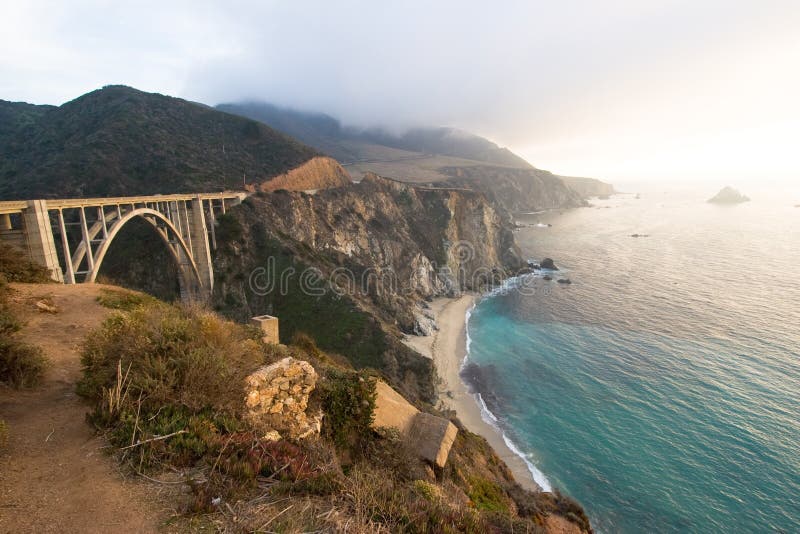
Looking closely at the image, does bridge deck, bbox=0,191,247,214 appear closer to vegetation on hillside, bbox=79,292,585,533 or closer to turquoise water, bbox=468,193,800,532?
vegetation on hillside, bbox=79,292,585,533

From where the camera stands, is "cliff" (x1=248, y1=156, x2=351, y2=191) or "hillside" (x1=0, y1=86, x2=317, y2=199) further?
"cliff" (x1=248, y1=156, x2=351, y2=191)

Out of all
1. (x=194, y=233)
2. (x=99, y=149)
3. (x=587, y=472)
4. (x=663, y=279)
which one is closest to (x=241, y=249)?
(x=194, y=233)

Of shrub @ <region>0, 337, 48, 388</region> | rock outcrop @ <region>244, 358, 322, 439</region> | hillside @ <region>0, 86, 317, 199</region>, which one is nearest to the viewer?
shrub @ <region>0, 337, 48, 388</region>

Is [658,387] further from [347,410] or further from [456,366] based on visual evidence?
[347,410]

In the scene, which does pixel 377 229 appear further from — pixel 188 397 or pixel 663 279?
pixel 188 397

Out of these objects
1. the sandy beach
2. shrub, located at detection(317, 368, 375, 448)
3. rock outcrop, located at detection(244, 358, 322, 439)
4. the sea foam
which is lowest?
the sea foam

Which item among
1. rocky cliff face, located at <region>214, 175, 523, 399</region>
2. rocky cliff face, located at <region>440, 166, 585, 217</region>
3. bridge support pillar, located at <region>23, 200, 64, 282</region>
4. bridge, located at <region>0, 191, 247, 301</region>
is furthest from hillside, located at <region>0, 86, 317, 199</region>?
rocky cliff face, located at <region>440, 166, 585, 217</region>

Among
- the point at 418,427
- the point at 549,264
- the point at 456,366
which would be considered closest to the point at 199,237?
the point at 456,366
